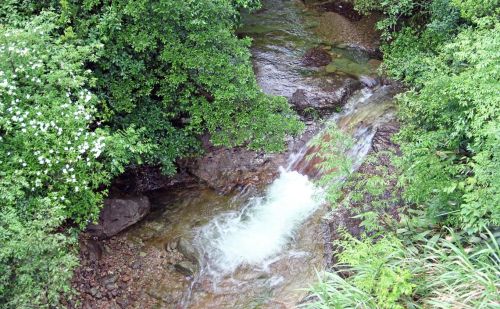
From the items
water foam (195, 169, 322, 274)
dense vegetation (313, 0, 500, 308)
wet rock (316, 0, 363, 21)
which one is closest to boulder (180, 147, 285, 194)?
water foam (195, 169, 322, 274)

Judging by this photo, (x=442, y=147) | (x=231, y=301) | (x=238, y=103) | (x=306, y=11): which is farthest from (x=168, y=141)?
(x=306, y=11)

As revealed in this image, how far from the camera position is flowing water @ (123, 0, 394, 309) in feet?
23.3

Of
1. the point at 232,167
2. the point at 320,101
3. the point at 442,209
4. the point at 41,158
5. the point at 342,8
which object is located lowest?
the point at 232,167

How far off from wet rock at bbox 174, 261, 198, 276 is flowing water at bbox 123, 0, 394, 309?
0.35 feet

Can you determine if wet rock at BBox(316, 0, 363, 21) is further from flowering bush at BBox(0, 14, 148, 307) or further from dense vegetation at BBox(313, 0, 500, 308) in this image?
flowering bush at BBox(0, 14, 148, 307)

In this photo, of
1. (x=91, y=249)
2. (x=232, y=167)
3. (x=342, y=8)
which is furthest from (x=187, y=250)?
(x=342, y=8)

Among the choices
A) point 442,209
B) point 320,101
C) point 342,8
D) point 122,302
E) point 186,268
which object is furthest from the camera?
point 342,8

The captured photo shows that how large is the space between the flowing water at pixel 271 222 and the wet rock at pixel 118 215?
413 mm

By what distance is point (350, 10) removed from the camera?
14.3 metres

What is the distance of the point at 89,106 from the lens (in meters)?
6.57

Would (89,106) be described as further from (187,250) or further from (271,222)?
(271,222)

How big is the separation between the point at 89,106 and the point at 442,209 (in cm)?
534

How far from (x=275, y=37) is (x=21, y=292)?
10356 mm

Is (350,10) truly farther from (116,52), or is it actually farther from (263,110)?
(116,52)
